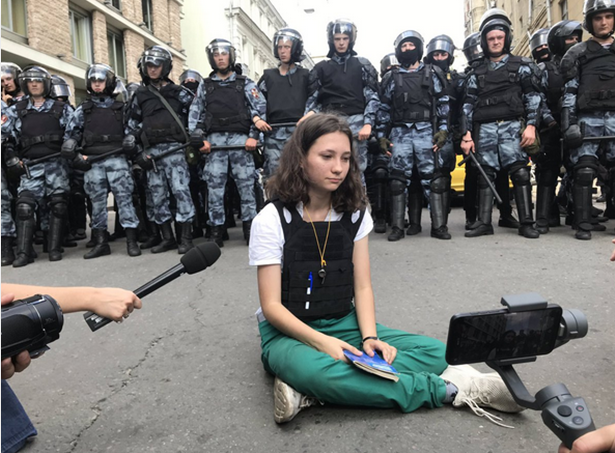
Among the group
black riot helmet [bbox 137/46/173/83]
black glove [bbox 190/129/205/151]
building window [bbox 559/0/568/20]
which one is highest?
building window [bbox 559/0/568/20]

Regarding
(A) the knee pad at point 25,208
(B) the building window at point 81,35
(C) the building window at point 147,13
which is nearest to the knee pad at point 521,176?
(A) the knee pad at point 25,208

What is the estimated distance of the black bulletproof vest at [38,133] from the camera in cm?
599

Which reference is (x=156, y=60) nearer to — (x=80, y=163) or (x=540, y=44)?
(x=80, y=163)

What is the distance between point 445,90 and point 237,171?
252cm

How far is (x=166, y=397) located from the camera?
7.63ft

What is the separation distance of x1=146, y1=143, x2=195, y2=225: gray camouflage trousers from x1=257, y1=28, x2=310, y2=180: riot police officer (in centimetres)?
100

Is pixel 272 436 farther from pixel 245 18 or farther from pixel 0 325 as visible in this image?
pixel 245 18

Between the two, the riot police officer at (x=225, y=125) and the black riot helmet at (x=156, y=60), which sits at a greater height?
the black riot helmet at (x=156, y=60)

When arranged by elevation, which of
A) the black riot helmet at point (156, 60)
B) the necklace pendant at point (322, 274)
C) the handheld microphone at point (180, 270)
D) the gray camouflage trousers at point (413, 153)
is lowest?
the necklace pendant at point (322, 274)

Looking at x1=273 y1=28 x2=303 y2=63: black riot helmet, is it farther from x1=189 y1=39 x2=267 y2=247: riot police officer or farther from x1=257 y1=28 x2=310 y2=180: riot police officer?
x1=189 y1=39 x2=267 y2=247: riot police officer

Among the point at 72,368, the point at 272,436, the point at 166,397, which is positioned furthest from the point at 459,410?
the point at 72,368

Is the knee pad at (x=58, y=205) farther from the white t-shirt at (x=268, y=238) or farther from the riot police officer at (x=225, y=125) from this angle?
the white t-shirt at (x=268, y=238)

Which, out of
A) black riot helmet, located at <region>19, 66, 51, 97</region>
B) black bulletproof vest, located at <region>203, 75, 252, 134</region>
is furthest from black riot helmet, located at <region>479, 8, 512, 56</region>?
black riot helmet, located at <region>19, 66, 51, 97</region>

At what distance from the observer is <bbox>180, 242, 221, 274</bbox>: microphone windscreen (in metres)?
1.75
